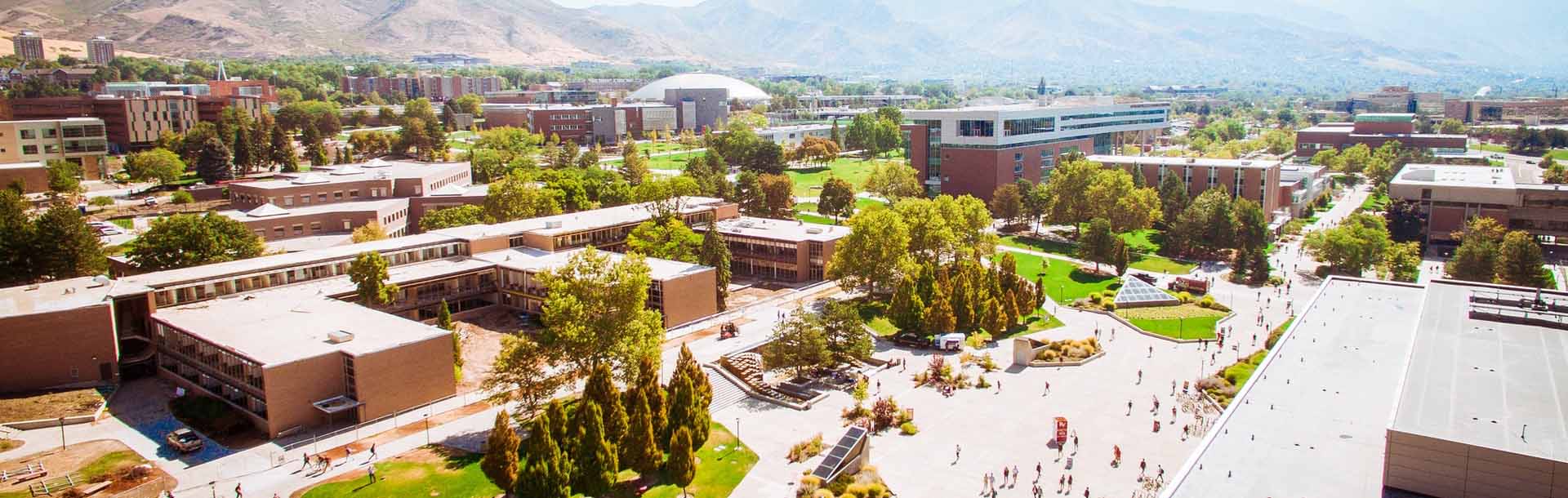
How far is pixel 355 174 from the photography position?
7569cm

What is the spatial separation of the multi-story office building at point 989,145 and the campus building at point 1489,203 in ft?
97.4

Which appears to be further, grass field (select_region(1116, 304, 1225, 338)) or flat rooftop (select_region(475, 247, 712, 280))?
grass field (select_region(1116, 304, 1225, 338))

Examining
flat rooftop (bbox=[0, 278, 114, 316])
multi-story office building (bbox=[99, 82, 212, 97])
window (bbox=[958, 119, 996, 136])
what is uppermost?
multi-story office building (bbox=[99, 82, 212, 97])

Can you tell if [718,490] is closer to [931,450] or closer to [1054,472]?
[931,450]

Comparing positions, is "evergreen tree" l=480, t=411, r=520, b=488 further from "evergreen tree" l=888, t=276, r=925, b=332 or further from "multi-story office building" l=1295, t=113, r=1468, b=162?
"multi-story office building" l=1295, t=113, r=1468, b=162

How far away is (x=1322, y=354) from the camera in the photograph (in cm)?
3275

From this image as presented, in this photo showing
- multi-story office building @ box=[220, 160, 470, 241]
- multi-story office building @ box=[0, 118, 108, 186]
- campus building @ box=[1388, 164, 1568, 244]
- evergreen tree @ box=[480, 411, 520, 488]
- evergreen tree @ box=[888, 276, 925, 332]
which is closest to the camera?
evergreen tree @ box=[480, 411, 520, 488]

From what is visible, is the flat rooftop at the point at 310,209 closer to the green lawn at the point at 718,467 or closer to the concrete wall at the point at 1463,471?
the green lawn at the point at 718,467


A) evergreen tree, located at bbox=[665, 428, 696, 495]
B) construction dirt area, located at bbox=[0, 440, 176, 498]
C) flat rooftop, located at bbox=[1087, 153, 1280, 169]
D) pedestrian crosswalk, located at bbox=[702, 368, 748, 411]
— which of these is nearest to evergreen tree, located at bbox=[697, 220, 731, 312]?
pedestrian crosswalk, located at bbox=[702, 368, 748, 411]

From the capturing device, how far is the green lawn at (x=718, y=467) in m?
29.0

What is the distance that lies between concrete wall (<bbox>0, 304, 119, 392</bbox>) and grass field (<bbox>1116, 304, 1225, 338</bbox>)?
45826mm

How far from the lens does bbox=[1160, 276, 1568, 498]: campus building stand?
2223cm

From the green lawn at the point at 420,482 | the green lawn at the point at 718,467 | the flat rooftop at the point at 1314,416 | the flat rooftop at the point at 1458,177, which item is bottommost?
the green lawn at the point at 718,467

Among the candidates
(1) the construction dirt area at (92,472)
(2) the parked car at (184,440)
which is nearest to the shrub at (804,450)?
(1) the construction dirt area at (92,472)
